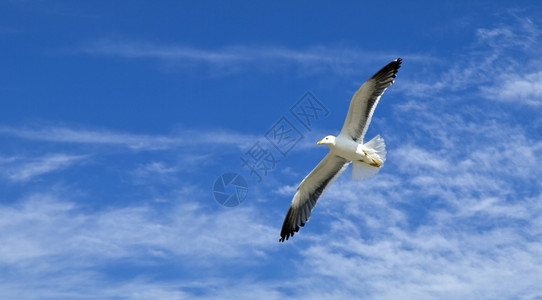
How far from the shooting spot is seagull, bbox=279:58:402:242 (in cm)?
Result: 1552

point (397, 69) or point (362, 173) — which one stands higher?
point (397, 69)

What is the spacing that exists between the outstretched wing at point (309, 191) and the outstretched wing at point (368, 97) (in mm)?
1020

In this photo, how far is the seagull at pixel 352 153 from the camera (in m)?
15.5

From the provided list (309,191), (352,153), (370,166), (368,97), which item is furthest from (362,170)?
(368,97)

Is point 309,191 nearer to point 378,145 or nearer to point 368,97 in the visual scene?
point 378,145

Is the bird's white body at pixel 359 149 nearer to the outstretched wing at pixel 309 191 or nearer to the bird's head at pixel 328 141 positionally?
the bird's head at pixel 328 141

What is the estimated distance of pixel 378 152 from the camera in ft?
52.4

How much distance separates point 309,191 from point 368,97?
2794 mm

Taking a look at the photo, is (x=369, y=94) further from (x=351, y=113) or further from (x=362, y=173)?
(x=362, y=173)

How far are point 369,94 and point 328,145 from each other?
150cm

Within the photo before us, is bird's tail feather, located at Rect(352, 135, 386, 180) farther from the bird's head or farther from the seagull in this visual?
the bird's head

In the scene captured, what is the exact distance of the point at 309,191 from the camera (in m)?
16.9

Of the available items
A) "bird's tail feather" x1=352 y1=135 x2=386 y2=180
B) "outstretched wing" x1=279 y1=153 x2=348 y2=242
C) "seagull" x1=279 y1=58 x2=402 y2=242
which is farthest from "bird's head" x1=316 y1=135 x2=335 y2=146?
"bird's tail feather" x1=352 y1=135 x2=386 y2=180

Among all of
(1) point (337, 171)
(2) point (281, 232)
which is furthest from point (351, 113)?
(2) point (281, 232)
